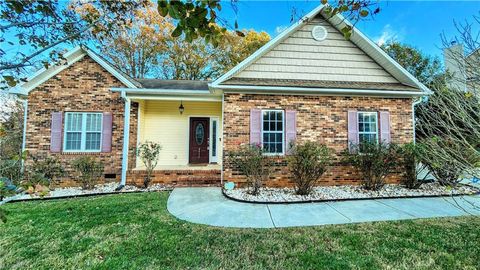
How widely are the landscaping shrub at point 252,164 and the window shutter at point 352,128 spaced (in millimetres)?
3177

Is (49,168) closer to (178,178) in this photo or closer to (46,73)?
(46,73)

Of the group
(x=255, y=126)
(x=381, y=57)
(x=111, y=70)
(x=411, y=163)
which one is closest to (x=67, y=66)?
(x=111, y=70)

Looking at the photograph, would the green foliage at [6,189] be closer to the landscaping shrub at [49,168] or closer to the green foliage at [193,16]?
the green foliage at [193,16]

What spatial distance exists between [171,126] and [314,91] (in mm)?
6003

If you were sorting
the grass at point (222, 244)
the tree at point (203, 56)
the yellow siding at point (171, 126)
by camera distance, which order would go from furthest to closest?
the tree at point (203, 56), the yellow siding at point (171, 126), the grass at point (222, 244)

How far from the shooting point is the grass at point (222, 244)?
318 centimetres

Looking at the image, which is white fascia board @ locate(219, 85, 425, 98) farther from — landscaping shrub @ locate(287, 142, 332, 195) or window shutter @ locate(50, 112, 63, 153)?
window shutter @ locate(50, 112, 63, 153)

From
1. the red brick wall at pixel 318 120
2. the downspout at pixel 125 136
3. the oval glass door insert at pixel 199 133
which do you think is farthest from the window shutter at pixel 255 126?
the downspout at pixel 125 136

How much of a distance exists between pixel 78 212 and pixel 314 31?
30.1 ft

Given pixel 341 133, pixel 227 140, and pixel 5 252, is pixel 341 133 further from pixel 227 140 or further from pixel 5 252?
pixel 5 252

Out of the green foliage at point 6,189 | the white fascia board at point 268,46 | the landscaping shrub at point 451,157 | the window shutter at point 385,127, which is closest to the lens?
the green foliage at point 6,189

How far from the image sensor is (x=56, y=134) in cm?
834

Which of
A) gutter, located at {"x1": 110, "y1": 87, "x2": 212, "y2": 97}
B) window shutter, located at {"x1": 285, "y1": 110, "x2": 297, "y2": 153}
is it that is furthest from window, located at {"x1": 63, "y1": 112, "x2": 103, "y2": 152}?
window shutter, located at {"x1": 285, "y1": 110, "x2": 297, "y2": 153}

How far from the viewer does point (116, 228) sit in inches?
171
